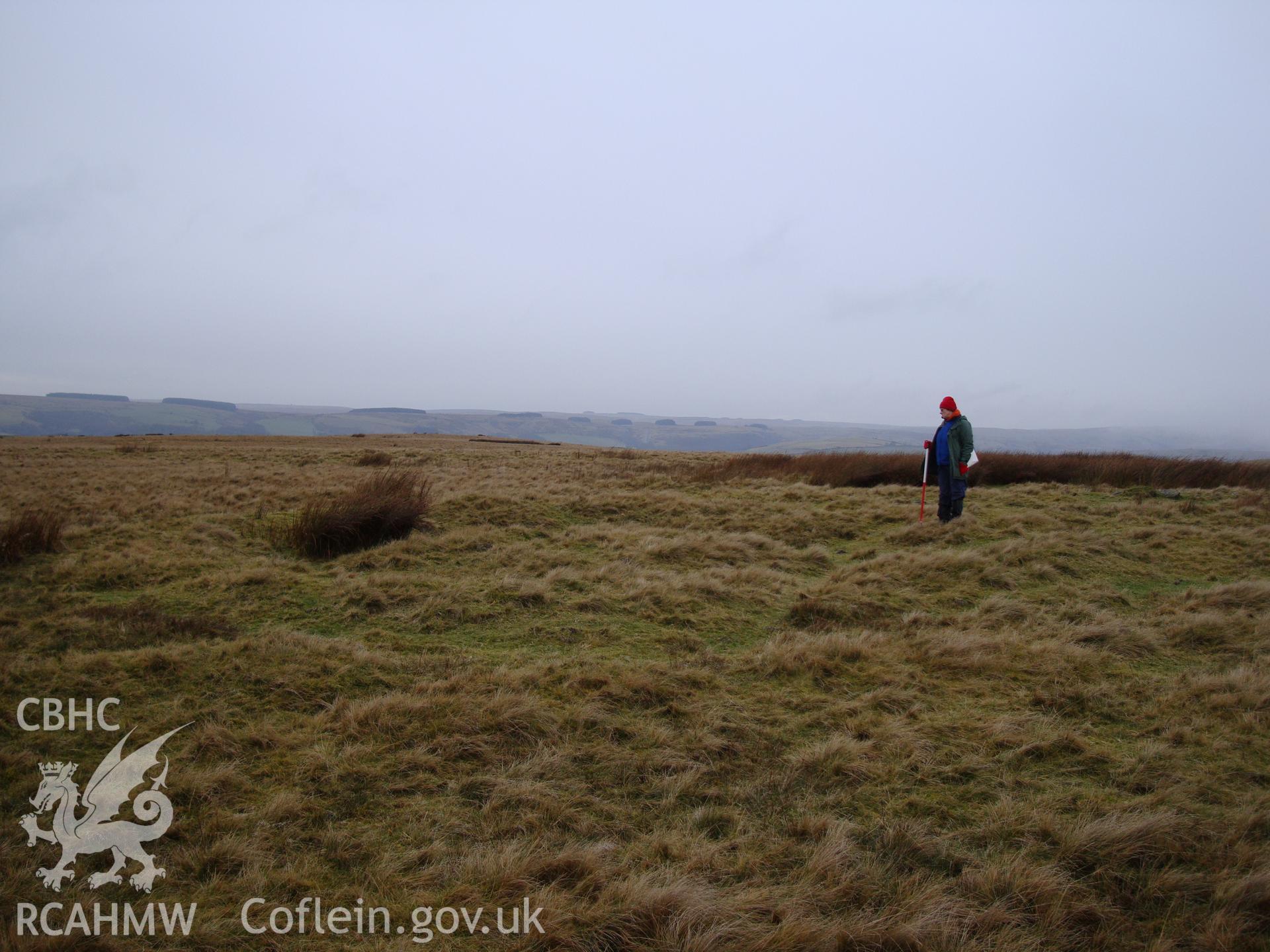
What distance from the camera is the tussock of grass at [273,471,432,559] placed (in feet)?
31.1

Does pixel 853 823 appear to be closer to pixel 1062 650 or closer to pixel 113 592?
pixel 1062 650

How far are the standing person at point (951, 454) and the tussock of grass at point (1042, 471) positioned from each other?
6639mm

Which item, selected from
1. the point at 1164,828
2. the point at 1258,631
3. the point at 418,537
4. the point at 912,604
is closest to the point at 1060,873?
the point at 1164,828

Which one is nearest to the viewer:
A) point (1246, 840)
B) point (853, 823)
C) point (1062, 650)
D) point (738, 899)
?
point (738, 899)

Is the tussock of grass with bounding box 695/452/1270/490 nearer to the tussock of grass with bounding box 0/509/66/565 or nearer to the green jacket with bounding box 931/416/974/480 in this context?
the green jacket with bounding box 931/416/974/480

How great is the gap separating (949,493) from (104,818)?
11.6 m

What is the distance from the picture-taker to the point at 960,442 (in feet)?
35.3

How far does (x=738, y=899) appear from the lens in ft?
9.06

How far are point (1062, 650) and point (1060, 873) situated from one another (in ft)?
11.4

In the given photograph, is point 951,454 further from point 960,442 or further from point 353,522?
point 353,522

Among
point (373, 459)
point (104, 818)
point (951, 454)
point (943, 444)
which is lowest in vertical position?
point (104, 818)

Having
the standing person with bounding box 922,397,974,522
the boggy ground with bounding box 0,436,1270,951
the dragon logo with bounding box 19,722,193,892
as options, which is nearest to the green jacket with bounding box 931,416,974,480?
the standing person with bounding box 922,397,974,522

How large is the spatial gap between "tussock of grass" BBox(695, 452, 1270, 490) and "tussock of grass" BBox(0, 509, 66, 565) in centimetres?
1401

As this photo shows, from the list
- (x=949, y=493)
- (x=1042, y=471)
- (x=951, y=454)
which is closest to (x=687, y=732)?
(x=951, y=454)
